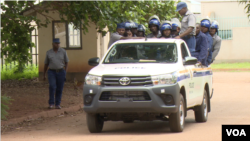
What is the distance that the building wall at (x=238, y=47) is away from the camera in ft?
130

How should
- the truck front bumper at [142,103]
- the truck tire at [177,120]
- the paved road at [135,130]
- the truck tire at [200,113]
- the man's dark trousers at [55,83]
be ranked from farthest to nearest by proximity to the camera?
the man's dark trousers at [55,83] < the truck tire at [200,113] < the truck tire at [177,120] < the paved road at [135,130] < the truck front bumper at [142,103]

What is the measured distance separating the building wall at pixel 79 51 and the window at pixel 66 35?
0.78 ft

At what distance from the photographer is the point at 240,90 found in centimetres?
1995

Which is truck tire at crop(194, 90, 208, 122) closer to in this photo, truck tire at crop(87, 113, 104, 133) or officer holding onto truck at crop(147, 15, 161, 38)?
officer holding onto truck at crop(147, 15, 161, 38)

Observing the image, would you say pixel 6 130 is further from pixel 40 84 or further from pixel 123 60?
pixel 40 84

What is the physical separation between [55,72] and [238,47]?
27.8 meters

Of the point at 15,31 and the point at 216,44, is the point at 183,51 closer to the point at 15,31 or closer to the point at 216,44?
the point at 216,44

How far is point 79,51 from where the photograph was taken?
2328 centimetres

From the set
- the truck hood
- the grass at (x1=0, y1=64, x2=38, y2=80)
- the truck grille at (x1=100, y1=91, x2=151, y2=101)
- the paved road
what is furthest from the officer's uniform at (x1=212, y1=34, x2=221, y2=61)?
the grass at (x1=0, y1=64, x2=38, y2=80)

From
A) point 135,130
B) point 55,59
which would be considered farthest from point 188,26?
point 55,59

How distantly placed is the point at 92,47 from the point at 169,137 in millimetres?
14051

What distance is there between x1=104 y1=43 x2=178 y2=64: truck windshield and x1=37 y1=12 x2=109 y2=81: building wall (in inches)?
480

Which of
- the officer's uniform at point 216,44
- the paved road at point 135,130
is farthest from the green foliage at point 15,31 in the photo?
the officer's uniform at point 216,44

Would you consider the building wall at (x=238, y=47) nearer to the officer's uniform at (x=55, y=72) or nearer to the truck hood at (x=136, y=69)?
the officer's uniform at (x=55, y=72)
